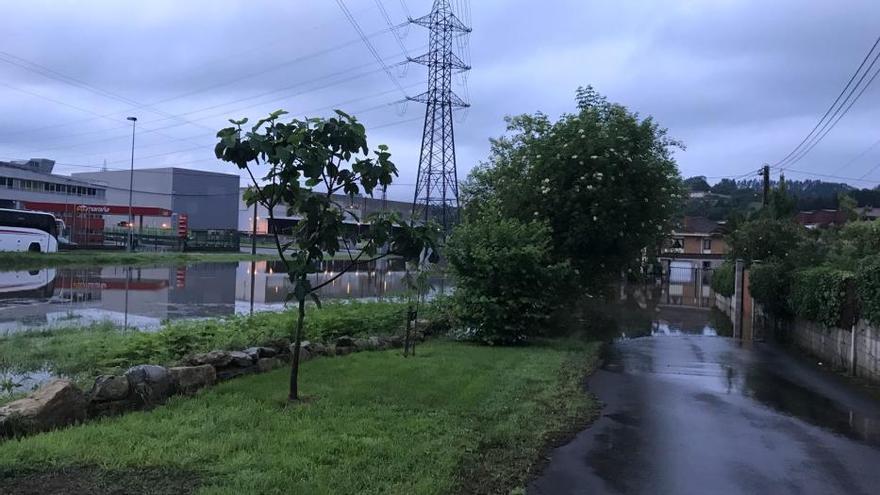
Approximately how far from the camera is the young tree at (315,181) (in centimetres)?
736

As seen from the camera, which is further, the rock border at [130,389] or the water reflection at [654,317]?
the water reflection at [654,317]

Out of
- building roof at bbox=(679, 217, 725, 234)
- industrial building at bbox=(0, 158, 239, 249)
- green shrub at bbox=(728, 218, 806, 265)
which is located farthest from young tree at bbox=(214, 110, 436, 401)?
building roof at bbox=(679, 217, 725, 234)

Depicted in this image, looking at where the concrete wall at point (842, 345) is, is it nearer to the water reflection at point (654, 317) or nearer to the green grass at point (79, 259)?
the water reflection at point (654, 317)

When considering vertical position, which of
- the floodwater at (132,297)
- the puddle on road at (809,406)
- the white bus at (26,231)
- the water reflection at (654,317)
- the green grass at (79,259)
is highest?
the white bus at (26,231)

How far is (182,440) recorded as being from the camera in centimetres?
593

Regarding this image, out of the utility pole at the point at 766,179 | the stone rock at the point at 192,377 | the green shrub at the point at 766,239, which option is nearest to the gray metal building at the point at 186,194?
the utility pole at the point at 766,179

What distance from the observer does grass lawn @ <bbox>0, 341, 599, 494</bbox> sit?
5133 millimetres

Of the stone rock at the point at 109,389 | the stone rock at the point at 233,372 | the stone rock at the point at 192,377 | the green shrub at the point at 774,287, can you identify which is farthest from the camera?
the green shrub at the point at 774,287

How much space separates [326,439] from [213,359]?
3.00m

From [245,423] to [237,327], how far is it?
19.1 feet

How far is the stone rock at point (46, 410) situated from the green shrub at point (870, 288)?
37.0 feet

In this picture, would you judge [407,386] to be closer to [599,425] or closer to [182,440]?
[599,425]

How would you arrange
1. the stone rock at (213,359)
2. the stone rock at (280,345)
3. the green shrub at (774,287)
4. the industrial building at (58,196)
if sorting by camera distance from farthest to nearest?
the industrial building at (58,196) < the green shrub at (774,287) < the stone rock at (280,345) < the stone rock at (213,359)

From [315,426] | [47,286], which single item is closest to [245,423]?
[315,426]
